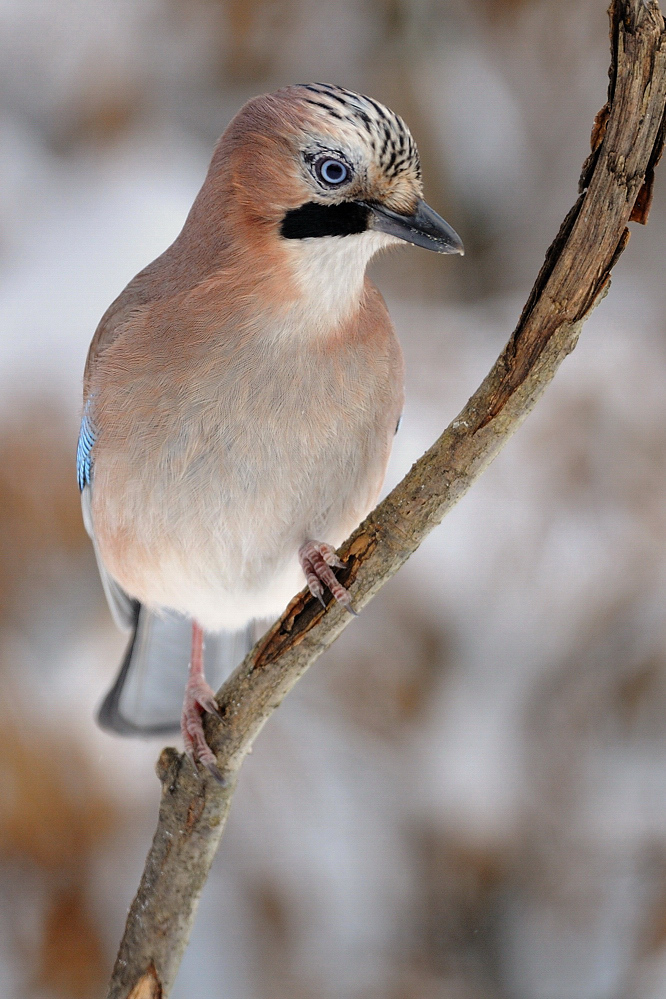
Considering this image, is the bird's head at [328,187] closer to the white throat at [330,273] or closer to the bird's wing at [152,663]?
the white throat at [330,273]

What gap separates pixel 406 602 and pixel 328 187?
115 centimetres

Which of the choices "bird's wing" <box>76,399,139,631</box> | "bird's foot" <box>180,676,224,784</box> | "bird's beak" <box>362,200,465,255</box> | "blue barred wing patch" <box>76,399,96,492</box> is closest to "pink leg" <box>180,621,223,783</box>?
"bird's foot" <box>180,676,224,784</box>

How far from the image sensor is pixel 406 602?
2172mm

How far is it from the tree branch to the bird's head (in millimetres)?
275

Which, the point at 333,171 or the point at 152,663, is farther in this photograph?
the point at 152,663

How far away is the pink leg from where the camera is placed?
4.20 feet

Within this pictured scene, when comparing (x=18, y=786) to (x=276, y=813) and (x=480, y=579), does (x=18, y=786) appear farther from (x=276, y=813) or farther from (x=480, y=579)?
(x=480, y=579)

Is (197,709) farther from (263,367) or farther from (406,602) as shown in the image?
(406,602)

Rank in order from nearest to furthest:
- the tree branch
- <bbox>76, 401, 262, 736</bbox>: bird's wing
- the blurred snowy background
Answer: the tree branch, <bbox>76, 401, 262, 736</bbox>: bird's wing, the blurred snowy background

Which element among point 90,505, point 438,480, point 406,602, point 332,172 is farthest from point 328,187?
point 406,602

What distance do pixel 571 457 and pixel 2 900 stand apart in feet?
4.78

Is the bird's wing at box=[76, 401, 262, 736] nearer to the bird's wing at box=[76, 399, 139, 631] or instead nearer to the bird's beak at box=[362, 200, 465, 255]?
the bird's wing at box=[76, 399, 139, 631]

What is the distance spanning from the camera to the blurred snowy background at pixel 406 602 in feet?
6.81

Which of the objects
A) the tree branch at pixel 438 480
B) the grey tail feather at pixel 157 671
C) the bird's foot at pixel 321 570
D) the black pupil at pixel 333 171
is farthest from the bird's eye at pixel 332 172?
the grey tail feather at pixel 157 671
